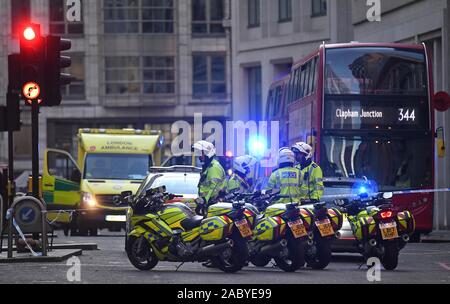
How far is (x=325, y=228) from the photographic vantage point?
60.4ft

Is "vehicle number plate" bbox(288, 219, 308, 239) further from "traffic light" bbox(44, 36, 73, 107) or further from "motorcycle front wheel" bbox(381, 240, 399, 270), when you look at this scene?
"traffic light" bbox(44, 36, 73, 107)

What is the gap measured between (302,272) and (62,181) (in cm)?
1812

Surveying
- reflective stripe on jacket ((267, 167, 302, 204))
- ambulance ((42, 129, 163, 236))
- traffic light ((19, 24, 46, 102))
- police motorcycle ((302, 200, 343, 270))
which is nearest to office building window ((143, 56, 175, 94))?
ambulance ((42, 129, 163, 236))

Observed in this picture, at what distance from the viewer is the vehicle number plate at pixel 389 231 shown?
18.5 m

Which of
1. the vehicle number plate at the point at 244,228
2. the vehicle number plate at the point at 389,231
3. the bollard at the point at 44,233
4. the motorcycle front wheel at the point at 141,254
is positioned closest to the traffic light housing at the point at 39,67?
the bollard at the point at 44,233

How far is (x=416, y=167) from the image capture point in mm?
27984

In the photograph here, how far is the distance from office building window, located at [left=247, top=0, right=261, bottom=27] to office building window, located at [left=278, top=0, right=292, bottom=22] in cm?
182

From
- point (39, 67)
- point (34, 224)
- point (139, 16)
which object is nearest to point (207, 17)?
point (139, 16)

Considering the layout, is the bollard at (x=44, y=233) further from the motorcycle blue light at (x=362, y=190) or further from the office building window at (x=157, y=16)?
the office building window at (x=157, y=16)

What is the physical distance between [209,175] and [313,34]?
36.0 meters

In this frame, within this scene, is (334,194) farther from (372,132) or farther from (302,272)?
(372,132)

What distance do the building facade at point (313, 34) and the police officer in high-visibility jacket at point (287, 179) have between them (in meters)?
17.1

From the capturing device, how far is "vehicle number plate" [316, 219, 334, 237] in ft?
60.3
